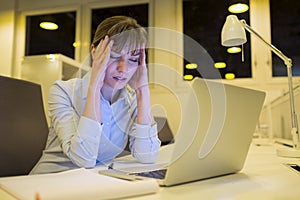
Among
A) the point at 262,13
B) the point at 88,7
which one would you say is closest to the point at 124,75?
the point at 262,13

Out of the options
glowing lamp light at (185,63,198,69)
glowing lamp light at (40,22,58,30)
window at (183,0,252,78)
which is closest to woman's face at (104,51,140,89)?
window at (183,0,252,78)

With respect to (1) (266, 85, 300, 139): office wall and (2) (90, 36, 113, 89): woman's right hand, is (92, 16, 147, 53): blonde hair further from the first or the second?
(1) (266, 85, 300, 139): office wall

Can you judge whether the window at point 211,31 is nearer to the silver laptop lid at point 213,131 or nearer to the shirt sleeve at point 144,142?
the shirt sleeve at point 144,142

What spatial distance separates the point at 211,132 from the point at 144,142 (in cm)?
45

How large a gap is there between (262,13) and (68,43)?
2.38m

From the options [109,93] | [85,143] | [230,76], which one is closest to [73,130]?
[85,143]

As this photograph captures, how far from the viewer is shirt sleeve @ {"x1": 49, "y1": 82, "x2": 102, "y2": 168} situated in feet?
2.65

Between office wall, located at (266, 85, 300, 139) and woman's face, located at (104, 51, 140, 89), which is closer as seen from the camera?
woman's face, located at (104, 51, 140, 89)

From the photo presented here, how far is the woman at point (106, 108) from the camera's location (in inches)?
32.6

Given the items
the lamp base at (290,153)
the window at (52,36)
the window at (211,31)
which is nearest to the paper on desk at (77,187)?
Result: the lamp base at (290,153)

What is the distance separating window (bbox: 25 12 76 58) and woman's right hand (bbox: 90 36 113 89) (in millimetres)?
2953

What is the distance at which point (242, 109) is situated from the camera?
62 cm

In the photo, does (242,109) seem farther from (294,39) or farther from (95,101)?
(294,39)

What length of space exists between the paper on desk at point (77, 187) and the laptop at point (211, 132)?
0.17ft
